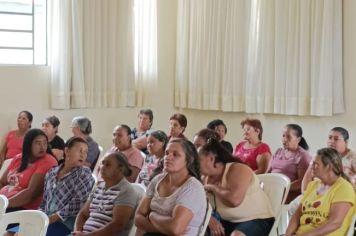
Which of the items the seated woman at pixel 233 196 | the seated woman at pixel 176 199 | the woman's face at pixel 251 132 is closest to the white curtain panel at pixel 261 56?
the woman's face at pixel 251 132

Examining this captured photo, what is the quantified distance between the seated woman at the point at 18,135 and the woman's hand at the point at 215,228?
3155mm

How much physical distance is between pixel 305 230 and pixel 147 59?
4153 mm

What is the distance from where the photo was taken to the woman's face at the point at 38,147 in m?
4.48

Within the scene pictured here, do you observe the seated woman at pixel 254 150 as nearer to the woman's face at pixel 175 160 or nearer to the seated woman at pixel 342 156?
the seated woman at pixel 342 156

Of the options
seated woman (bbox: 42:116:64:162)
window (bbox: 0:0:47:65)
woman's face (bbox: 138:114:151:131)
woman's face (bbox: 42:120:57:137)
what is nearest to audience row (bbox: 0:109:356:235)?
seated woman (bbox: 42:116:64:162)

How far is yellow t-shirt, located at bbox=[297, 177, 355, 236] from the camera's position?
11.1 feet

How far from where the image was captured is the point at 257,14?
6492 mm

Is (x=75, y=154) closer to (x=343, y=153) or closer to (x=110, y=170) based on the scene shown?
(x=110, y=170)

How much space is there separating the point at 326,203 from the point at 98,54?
13.4ft

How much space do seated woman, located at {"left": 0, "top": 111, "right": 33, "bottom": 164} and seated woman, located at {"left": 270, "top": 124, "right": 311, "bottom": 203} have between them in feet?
8.67

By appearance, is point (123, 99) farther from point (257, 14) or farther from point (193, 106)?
point (257, 14)

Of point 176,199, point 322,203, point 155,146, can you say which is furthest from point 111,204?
point 322,203

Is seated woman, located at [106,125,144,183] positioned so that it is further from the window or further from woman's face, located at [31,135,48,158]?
the window

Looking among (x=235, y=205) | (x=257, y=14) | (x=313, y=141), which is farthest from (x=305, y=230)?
(x=257, y=14)
